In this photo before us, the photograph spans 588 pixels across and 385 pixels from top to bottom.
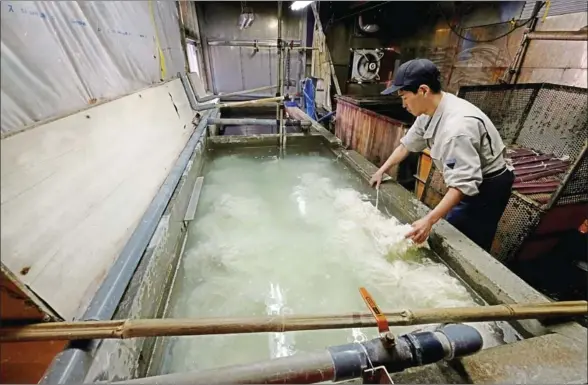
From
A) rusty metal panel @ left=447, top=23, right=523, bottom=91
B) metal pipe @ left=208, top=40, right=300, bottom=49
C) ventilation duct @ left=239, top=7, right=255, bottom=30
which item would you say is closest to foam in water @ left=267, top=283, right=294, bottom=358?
rusty metal panel @ left=447, top=23, right=523, bottom=91

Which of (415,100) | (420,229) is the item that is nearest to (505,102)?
(415,100)

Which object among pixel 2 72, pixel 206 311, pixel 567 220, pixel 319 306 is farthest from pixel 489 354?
pixel 567 220

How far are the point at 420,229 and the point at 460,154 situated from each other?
578mm

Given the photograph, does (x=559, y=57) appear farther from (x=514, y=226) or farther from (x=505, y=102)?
(x=514, y=226)

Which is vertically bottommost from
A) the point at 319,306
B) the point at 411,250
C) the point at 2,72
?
the point at 319,306

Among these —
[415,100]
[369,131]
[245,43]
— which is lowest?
[369,131]

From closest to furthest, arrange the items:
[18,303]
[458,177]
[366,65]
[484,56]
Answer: [18,303], [458,177], [484,56], [366,65]

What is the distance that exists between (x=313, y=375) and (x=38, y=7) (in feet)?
6.95

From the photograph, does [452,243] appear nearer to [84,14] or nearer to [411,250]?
[411,250]

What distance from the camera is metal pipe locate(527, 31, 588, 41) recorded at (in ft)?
11.3

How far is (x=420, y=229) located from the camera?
1.80 meters

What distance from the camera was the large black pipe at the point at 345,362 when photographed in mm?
910

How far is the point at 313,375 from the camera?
0.94 m

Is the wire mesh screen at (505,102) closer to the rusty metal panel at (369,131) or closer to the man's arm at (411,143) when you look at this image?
the rusty metal panel at (369,131)
